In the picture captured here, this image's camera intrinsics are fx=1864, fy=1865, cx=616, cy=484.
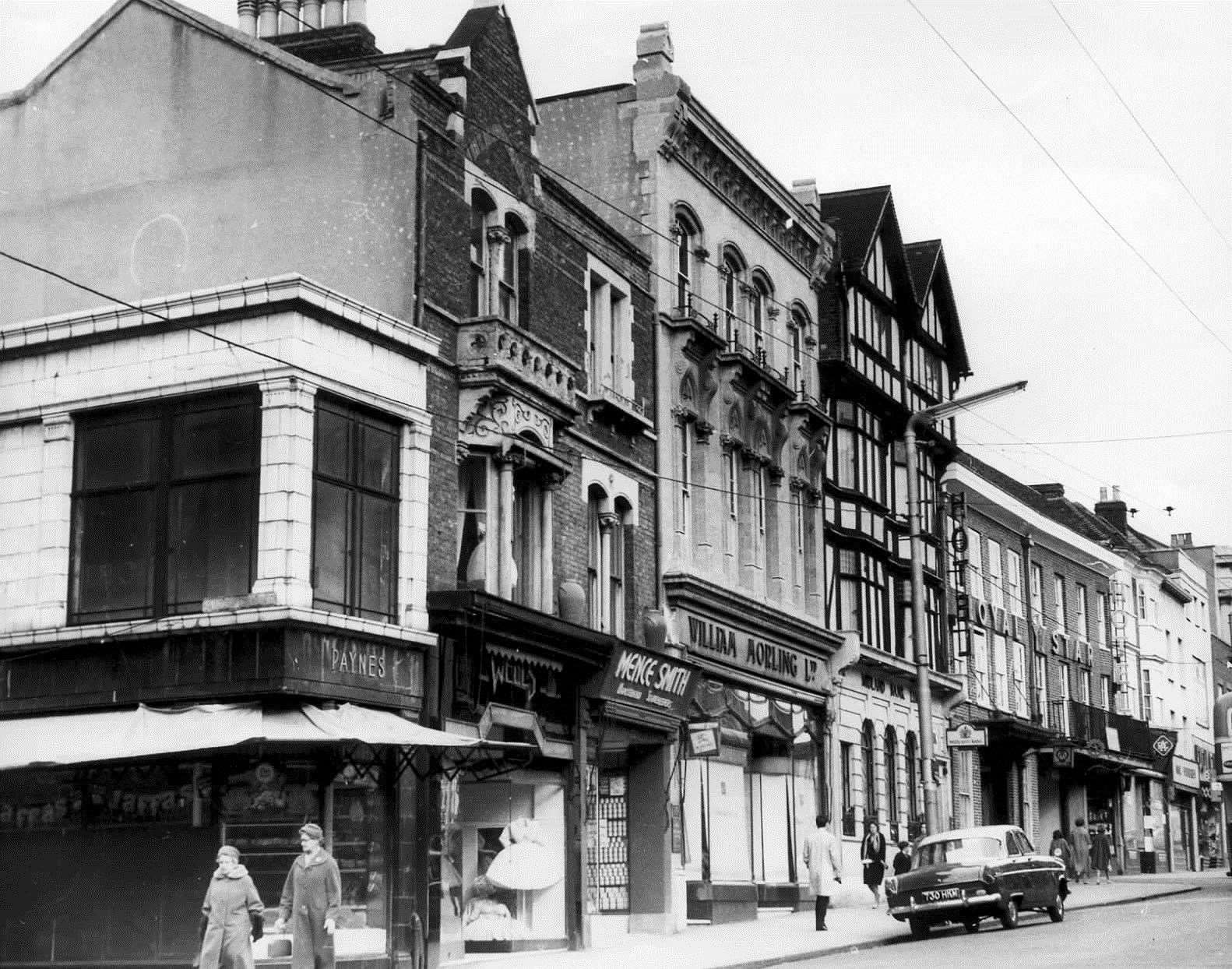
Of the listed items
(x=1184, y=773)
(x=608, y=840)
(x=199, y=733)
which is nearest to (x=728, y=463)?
(x=608, y=840)

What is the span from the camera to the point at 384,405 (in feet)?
70.9

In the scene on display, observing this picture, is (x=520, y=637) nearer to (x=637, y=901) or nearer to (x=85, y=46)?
(x=637, y=901)

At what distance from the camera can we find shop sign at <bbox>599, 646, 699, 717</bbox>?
85.7ft

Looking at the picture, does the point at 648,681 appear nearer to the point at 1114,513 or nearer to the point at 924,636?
the point at 924,636

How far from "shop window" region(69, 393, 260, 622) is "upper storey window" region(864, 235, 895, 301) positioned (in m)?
23.7

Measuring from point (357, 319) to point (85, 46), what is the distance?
6467mm

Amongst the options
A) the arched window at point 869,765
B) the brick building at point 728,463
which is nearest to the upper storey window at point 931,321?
the brick building at point 728,463

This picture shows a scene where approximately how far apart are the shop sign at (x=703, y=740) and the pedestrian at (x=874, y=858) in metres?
5.64

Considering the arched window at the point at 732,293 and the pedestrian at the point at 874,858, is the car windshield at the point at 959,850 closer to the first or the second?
the pedestrian at the point at 874,858

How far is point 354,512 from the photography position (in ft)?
69.4

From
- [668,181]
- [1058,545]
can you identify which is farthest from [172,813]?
[1058,545]

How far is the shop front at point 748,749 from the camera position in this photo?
100 ft

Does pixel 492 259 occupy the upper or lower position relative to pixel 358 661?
upper

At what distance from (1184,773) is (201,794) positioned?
56.4 meters
